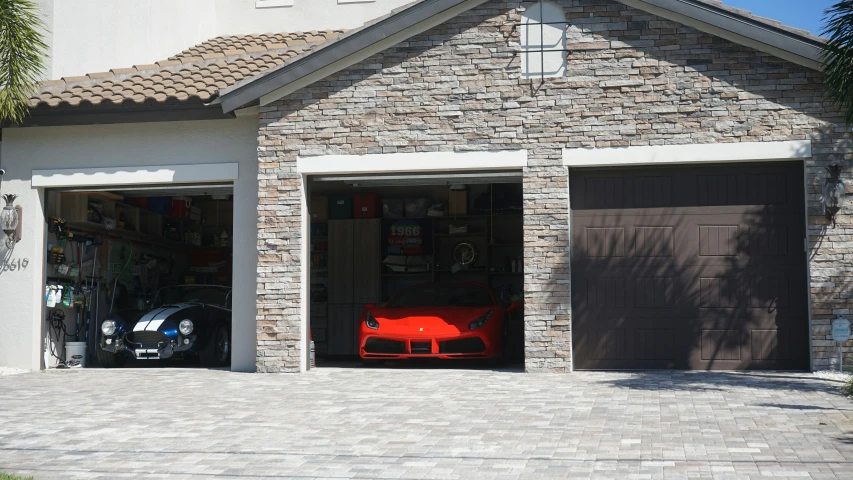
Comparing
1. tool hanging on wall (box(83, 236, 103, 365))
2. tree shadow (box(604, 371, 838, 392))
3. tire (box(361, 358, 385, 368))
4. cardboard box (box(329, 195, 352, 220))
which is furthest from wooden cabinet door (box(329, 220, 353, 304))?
Answer: tree shadow (box(604, 371, 838, 392))

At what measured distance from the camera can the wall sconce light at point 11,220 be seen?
13.1 meters

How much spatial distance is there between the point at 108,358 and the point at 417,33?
6900mm

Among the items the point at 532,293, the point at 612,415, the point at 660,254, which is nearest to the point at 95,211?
the point at 532,293

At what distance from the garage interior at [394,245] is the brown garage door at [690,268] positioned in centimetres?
482

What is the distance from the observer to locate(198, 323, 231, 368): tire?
13891 mm

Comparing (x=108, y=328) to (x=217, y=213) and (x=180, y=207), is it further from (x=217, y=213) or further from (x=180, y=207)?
(x=217, y=213)

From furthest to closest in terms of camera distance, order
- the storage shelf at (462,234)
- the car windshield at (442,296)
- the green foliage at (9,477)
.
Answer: the storage shelf at (462,234)
the car windshield at (442,296)
the green foliage at (9,477)

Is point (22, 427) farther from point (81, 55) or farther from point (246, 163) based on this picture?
point (81, 55)

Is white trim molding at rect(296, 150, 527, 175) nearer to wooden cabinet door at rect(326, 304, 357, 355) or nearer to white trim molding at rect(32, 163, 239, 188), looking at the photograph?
white trim molding at rect(32, 163, 239, 188)

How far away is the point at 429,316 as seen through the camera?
1301 centimetres

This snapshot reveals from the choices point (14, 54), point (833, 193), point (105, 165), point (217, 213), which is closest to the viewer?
point (833, 193)

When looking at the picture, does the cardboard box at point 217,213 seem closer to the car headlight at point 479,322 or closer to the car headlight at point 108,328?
the car headlight at point 108,328

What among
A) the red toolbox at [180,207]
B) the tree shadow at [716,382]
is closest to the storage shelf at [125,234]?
the red toolbox at [180,207]

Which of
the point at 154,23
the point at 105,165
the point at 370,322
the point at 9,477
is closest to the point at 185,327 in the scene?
the point at 105,165
